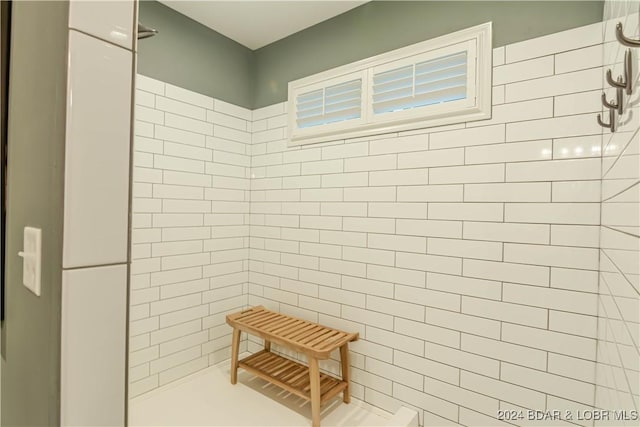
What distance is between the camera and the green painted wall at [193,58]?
192 centimetres

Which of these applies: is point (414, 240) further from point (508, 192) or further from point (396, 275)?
point (508, 192)

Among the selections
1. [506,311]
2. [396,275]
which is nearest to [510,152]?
[506,311]

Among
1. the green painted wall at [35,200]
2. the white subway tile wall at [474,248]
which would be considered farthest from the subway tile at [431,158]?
the green painted wall at [35,200]

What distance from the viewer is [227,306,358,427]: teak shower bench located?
1.66 m

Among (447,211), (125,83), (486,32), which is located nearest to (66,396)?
(125,83)

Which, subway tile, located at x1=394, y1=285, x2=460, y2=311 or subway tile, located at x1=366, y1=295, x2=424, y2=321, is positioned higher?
subway tile, located at x1=394, y1=285, x2=460, y2=311

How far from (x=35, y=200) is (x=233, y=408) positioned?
5.78 feet

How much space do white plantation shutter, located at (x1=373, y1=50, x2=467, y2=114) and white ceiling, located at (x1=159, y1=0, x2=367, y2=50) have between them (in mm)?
558

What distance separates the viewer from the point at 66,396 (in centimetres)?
40

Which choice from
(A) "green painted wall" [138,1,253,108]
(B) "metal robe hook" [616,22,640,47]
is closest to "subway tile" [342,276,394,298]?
(B) "metal robe hook" [616,22,640,47]

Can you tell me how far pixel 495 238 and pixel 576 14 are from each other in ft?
3.25

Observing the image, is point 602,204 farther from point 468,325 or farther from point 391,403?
point 391,403

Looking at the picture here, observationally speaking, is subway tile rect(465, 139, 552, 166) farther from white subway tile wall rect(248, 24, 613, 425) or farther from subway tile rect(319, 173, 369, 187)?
subway tile rect(319, 173, 369, 187)

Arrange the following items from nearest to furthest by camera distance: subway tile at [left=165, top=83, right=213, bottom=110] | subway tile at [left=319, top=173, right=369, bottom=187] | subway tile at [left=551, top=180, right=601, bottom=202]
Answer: subway tile at [left=551, top=180, right=601, bottom=202] < subway tile at [left=319, top=173, right=369, bottom=187] < subway tile at [left=165, top=83, right=213, bottom=110]
